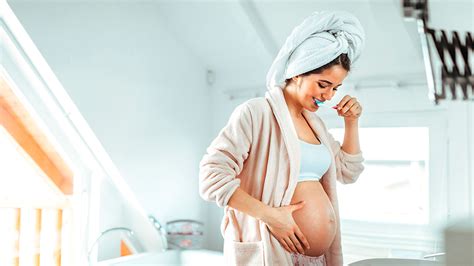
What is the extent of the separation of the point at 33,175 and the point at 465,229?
2180 millimetres

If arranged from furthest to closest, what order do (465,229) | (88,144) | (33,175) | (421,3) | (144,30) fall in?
(144,30) → (88,144) → (33,175) → (421,3) → (465,229)

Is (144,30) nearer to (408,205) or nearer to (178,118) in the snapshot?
(178,118)

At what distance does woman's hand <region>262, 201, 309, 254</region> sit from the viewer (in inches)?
50.9

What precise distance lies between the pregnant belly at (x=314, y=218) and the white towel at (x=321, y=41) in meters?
0.29

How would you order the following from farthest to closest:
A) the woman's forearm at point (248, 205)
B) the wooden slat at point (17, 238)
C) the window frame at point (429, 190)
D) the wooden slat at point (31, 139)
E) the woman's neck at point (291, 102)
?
the window frame at point (429, 190) < the wooden slat at point (17, 238) < the wooden slat at point (31, 139) < the woman's neck at point (291, 102) < the woman's forearm at point (248, 205)

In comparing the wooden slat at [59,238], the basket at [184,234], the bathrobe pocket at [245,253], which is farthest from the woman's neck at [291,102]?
the basket at [184,234]

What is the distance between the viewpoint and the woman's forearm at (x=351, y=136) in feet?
5.01

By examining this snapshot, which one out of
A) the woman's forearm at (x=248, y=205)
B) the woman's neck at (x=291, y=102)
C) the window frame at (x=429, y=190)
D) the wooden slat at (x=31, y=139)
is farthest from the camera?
the window frame at (x=429, y=190)

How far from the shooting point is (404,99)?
2498 millimetres

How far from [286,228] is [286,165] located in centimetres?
15

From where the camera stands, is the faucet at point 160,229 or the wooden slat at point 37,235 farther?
the faucet at point 160,229

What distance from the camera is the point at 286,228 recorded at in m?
1.30

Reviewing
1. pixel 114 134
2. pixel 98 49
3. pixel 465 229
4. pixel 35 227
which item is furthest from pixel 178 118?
pixel 465 229

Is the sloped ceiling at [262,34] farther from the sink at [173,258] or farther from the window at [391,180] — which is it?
the sink at [173,258]
